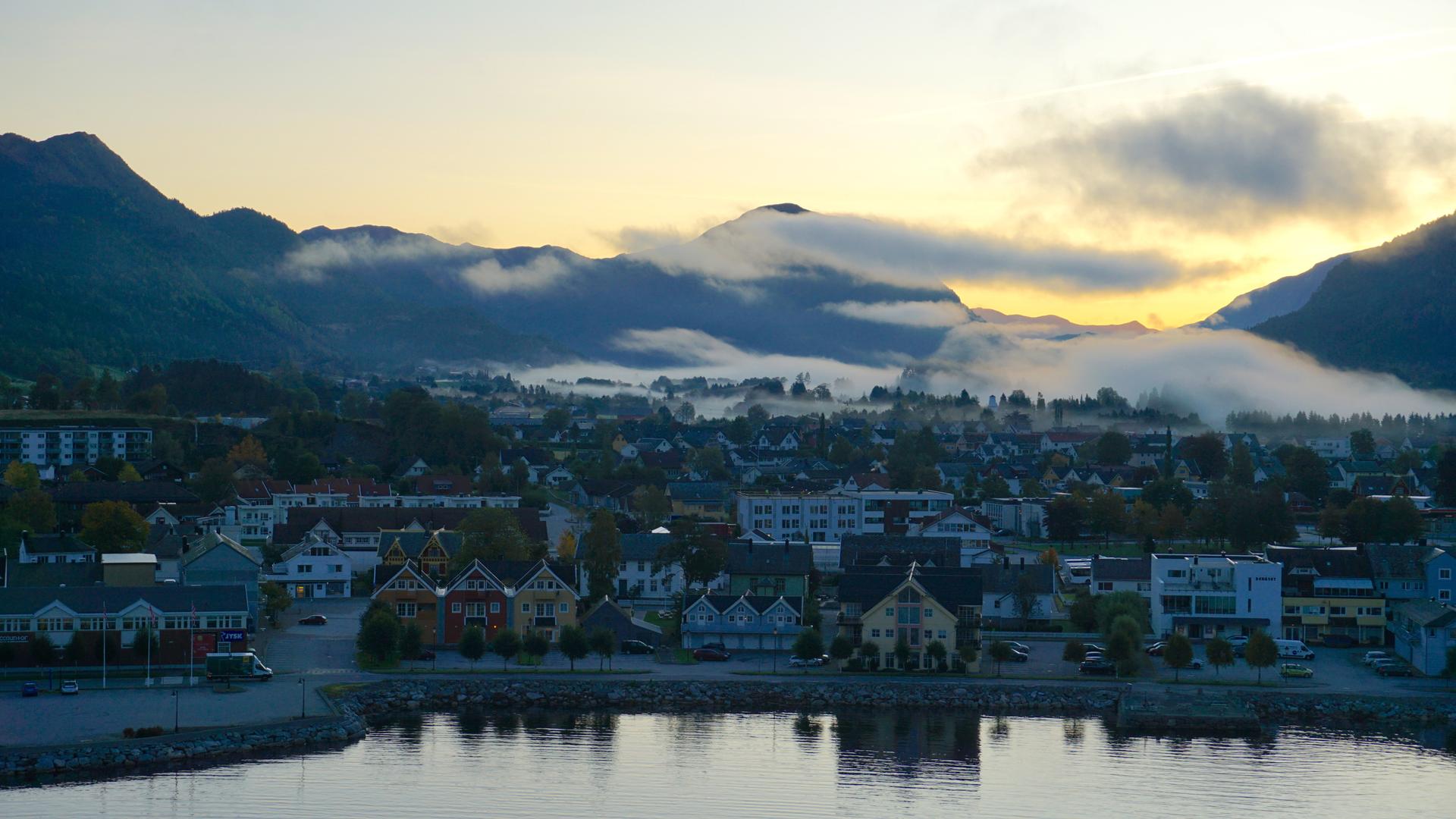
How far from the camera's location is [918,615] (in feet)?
85.5

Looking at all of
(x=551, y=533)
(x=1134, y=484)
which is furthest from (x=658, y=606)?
(x=1134, y=484)

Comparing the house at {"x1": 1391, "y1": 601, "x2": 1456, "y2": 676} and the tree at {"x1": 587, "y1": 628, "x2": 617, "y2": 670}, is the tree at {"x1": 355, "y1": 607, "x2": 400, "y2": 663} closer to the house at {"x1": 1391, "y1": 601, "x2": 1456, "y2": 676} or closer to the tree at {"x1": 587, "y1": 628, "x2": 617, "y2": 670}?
the tree at {"x1": 587, "y1": 628, "x2": 617, "y2": 670}

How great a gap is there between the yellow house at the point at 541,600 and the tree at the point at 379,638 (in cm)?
251

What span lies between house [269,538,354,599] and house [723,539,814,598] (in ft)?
26.8

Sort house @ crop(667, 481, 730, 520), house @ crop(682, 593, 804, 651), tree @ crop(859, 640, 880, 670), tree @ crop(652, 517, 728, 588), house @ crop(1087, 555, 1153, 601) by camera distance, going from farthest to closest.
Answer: house @ crop(667, 481, 730, 520) → tree @ crop(652, 517, 728, 588) → house @ crop(1087, 555, 1153, 601) → house @ crop(682, 593, 804, 651) → tree @ crop(859, 640, 880, 670)

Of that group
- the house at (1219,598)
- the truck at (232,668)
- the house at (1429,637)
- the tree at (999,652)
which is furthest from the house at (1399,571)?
the truck at (232,668)

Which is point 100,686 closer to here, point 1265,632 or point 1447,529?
point 1265,632

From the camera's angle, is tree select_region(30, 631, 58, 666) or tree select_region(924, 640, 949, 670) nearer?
tree select_region(30, 631, 58, 666)

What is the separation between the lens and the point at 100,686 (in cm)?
2317

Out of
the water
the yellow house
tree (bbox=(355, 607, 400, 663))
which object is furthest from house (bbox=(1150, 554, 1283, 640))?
tree (bbox=(355, 607, 400, 663))

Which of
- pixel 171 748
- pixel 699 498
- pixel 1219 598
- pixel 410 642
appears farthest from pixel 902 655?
pixel 699 498

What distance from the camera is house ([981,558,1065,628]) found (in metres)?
29.6

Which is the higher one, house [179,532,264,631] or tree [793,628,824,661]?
house [179,532,264,631]

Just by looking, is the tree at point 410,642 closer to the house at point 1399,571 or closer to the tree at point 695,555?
the tree at point 695,555
